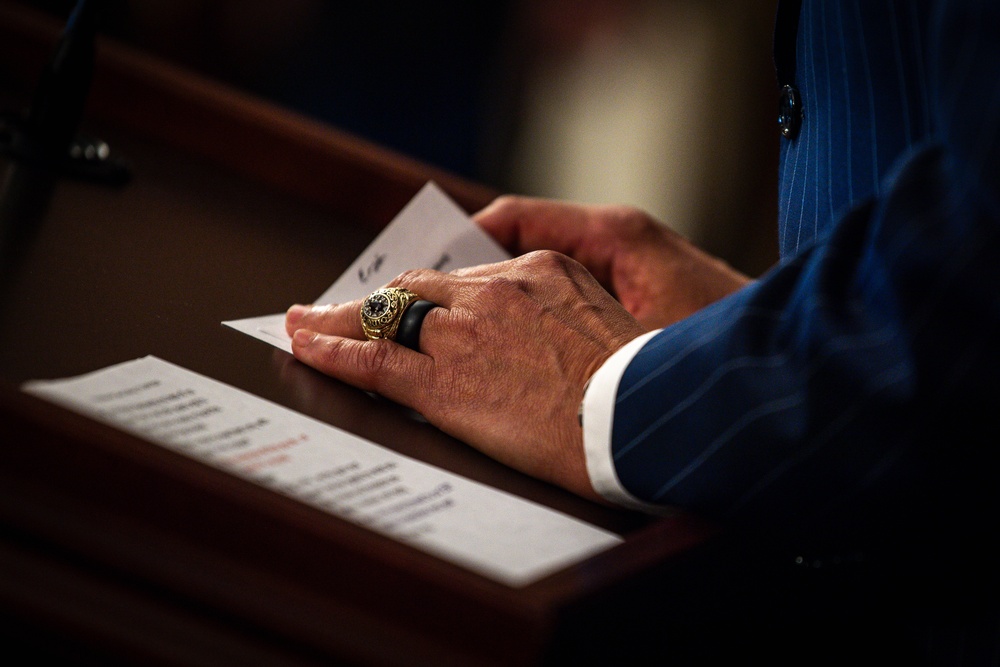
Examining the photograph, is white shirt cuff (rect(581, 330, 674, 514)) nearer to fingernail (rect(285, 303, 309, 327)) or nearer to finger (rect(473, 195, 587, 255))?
fingernail (rect(285, 303, 309, 327))

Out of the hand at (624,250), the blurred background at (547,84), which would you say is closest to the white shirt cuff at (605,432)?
the hand at (624,250)

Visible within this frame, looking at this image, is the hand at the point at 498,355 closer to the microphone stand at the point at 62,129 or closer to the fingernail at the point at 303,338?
the fingernail at the point at 303,338

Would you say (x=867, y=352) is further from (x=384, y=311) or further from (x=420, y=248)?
(x=420, y=248)

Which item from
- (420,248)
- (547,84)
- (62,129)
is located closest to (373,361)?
(420,248)

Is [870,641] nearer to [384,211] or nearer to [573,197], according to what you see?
[384,211]

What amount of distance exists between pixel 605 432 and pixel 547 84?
329 centimetres

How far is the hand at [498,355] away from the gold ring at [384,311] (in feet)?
0.04

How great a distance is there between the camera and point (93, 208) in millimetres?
955

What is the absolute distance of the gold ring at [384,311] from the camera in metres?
0.76

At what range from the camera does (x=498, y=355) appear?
73 cm

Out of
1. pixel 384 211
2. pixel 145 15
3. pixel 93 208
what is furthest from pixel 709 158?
pixel 93 208

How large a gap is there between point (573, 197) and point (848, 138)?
3218 mm

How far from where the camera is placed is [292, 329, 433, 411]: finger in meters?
0.73

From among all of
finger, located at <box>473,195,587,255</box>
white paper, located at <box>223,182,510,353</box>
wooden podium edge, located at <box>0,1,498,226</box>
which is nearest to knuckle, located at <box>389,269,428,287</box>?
white paper, located at <box>223,182,510,353</box>
